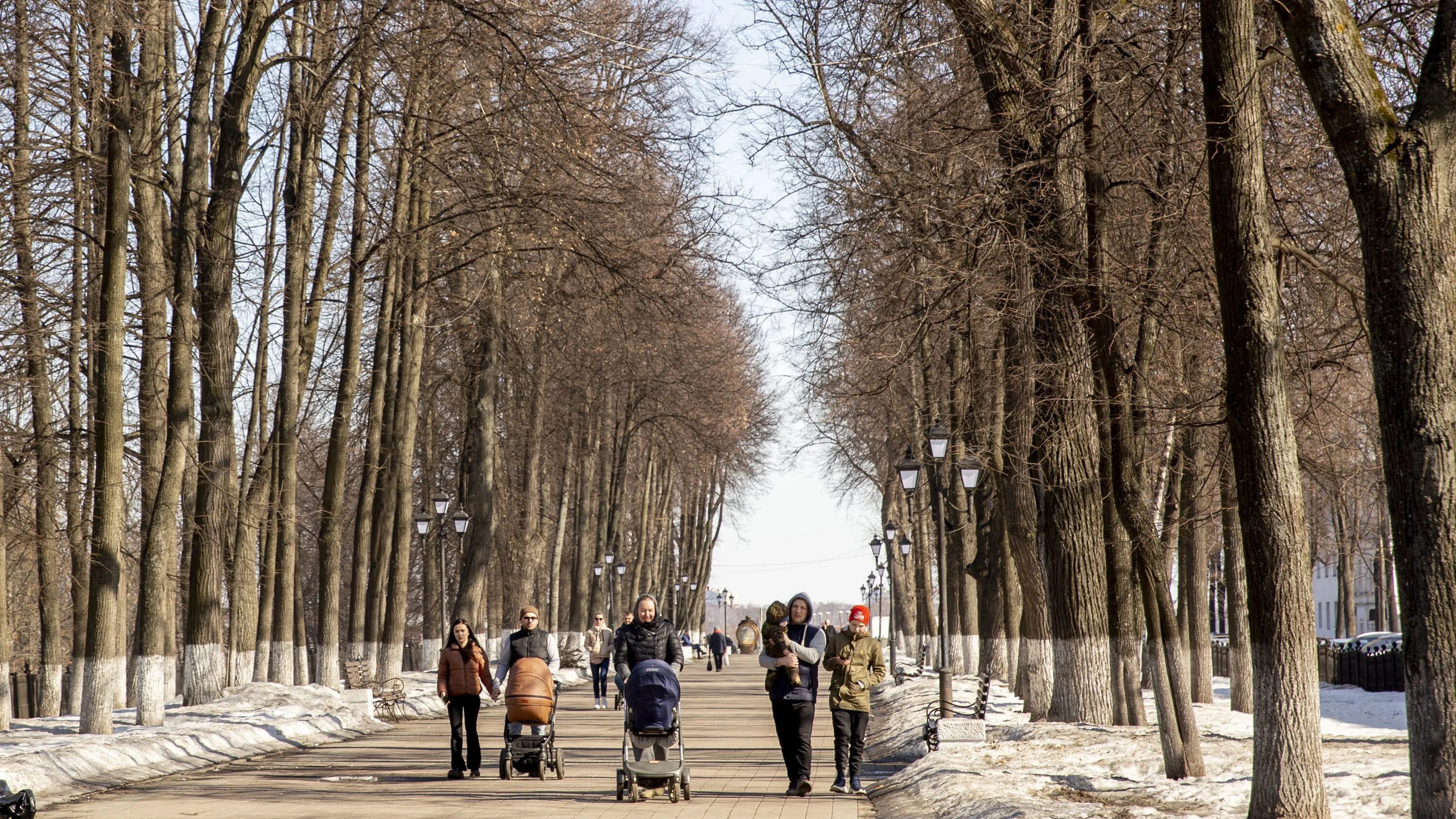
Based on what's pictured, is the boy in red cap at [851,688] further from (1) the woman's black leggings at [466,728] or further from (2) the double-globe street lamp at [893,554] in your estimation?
(2) the double-globe street lamp at [893,554]

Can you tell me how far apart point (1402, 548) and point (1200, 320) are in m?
6.74

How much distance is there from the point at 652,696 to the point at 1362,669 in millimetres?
28067

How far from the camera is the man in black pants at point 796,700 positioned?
13.9 m

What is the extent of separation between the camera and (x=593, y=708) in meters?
30.8

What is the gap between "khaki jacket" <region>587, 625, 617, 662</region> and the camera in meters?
27.3

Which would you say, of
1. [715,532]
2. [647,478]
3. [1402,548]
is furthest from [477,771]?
[715,532]

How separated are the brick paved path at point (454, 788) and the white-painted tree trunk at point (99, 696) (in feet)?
6.42

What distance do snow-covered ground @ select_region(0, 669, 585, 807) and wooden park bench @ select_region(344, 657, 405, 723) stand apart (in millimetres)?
454

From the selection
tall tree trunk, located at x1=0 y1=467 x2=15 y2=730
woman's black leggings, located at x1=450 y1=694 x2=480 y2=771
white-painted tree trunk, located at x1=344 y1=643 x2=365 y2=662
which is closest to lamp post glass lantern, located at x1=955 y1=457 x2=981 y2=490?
woman's black leggings, located at x1=450 y1=694 x2=480 y2=771

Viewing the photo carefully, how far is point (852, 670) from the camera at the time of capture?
14297 mm

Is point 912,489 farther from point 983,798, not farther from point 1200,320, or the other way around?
point 983,798

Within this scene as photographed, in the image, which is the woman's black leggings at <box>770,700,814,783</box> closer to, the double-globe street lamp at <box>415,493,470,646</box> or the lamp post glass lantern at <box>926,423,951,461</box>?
the lamp post glass lantern at <box>926,423,951,461</box>

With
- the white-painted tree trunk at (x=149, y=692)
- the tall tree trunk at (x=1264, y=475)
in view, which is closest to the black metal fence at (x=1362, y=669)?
the white-painted tree trunk at (x=149, y=692)

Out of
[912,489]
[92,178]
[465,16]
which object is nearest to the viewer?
[465,16]
